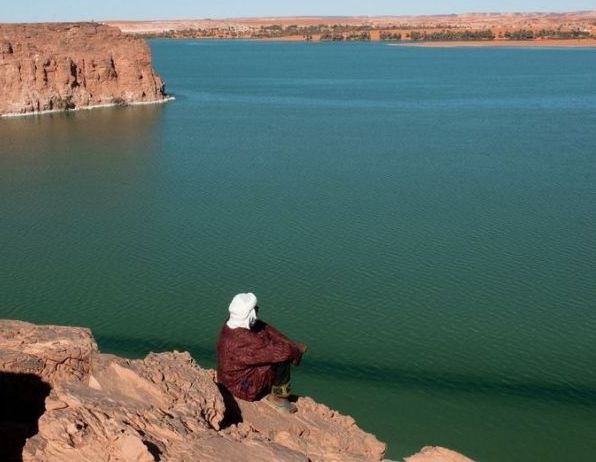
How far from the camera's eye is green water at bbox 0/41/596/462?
8.73 meters

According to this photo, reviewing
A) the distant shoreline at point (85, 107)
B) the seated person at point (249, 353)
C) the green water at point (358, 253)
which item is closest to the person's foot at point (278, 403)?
the seated person at point (249, 353)

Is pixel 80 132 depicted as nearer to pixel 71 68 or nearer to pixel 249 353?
pixel 71 68

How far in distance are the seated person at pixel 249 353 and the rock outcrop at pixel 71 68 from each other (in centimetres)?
2992

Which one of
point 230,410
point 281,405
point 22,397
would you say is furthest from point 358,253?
point 22,397

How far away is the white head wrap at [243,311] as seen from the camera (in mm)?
5133

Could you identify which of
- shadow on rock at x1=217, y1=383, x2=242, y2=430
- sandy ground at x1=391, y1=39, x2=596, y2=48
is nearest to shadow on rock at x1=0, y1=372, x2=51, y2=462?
shadow on rock at x1=217, y1=383, x2=242, y2=430

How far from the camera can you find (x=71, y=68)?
3372cm

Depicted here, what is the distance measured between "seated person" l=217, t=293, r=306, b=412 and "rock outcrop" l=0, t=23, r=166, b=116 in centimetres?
2992

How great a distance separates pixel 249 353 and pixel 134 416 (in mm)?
1337

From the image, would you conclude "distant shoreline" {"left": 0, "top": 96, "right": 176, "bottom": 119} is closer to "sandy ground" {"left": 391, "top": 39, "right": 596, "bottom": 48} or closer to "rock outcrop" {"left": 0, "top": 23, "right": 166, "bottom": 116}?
"rock outcrop" {"left": 0, "top": 23, "right": 166, "bottom": 116}

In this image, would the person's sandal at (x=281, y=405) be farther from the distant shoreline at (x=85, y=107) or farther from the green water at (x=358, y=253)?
the distant shoreline at (x=85, y=107)

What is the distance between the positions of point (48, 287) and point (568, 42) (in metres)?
84.2

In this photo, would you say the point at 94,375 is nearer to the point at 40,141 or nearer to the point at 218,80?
the point at 40,141

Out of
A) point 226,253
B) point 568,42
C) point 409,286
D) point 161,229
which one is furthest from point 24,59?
point 568,42
